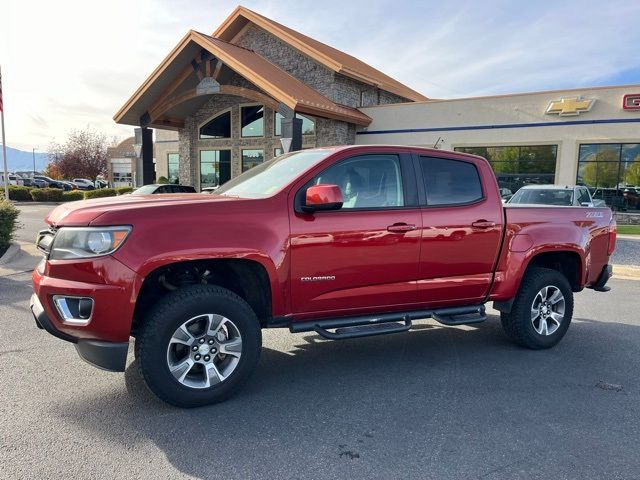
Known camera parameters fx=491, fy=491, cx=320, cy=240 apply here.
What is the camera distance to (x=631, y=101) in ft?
55.5

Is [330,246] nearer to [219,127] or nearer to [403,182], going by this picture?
[403,182]

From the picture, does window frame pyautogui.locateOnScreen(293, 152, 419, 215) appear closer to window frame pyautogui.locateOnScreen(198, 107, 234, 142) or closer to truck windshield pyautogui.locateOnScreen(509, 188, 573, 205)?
truck windshield pyautogui.locateOnScreen(509, 188, 573, 205)

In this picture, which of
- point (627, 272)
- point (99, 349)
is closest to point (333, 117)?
point (627, 272)

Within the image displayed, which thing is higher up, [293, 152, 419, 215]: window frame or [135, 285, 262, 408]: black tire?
[293, 152, 419, 215]: window frame

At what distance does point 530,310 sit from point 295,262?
264cm

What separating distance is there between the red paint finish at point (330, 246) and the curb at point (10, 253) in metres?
7.05

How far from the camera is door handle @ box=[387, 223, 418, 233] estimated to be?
4160mm

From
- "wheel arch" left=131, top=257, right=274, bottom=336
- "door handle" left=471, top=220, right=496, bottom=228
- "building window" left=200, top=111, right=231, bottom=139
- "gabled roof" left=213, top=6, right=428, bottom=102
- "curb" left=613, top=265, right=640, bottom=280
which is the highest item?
"gabled roof" left=213, top=6, right=428, bottom=102

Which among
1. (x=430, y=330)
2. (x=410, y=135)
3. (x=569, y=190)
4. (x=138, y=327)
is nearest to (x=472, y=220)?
(x=430, y=330)

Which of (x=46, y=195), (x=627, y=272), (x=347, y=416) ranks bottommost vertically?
(x=347, y=416)

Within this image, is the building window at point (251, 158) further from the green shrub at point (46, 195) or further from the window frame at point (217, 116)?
the green shrub at point (46, 195)

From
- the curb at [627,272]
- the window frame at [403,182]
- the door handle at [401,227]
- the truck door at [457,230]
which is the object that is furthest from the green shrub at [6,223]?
the curb at [627,272]

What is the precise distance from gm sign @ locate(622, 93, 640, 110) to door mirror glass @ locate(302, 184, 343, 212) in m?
17.4

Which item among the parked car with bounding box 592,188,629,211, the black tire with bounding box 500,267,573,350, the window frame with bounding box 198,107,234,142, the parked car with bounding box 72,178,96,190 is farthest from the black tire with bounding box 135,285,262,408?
the parked car with bounding box 72,178,96,190
